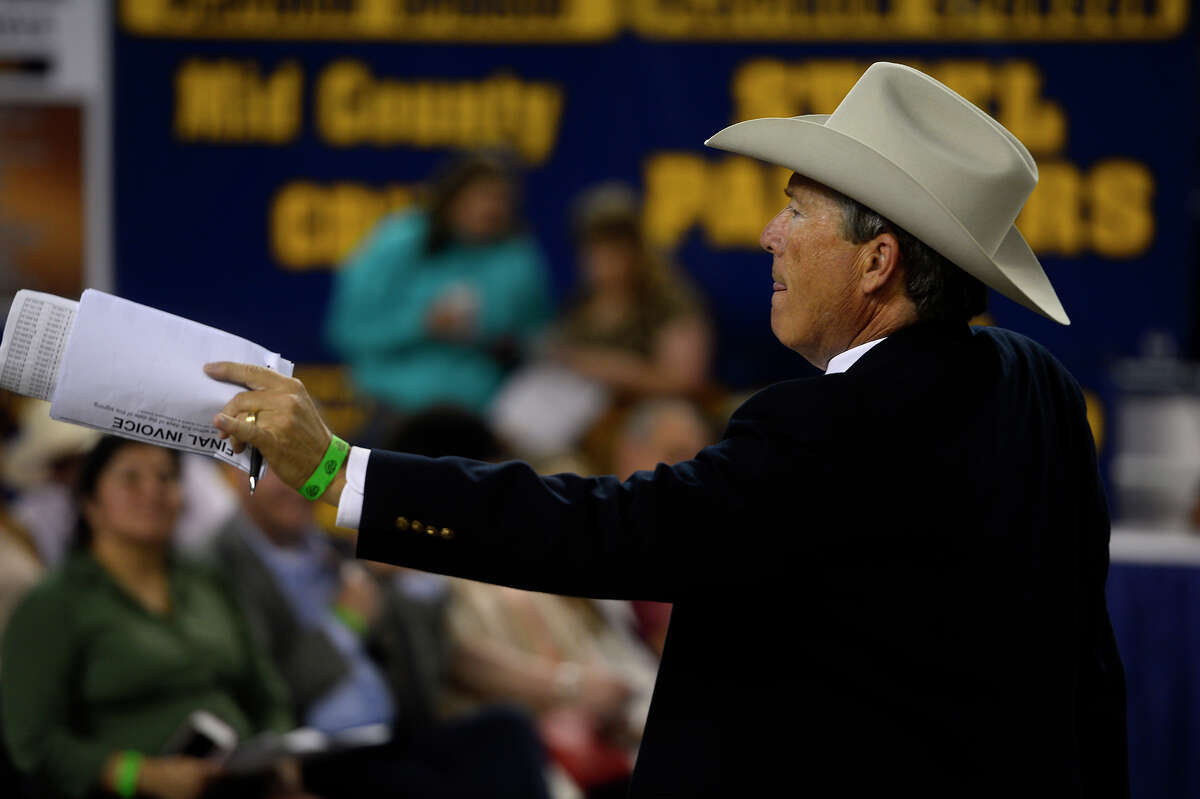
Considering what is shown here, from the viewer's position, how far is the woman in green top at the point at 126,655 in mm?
3514

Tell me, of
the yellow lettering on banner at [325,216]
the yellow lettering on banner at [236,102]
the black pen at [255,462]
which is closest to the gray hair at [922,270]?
the black pen at [255,462]

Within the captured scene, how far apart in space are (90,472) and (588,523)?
7.62ft

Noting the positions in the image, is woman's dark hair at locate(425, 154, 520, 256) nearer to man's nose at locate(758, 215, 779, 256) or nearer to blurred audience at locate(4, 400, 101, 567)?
blurred audience at locate(4, 400, 101, 567)

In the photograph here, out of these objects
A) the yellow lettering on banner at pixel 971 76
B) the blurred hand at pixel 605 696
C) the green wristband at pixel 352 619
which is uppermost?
the yellow lettering on banner at pixel 971 76

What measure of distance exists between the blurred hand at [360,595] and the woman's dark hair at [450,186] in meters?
2.22

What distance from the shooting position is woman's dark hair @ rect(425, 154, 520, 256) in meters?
6.14

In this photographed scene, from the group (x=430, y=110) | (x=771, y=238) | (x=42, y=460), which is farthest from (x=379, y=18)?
(x=771, y=238)

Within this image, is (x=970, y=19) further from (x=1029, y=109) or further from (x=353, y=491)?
(x=353, y=491)

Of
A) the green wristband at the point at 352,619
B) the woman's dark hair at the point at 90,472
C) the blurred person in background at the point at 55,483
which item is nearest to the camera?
the woman's dark hair at the point at 90,472

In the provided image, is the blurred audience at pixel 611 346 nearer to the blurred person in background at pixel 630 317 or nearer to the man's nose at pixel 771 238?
the blurred person in background at pixel 630 317

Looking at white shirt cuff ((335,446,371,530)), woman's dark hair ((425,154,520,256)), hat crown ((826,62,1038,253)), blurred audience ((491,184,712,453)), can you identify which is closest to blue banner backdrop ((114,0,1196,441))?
blurred audience ((491,184,712,453))

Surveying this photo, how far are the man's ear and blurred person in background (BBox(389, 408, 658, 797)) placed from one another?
8.54 ft

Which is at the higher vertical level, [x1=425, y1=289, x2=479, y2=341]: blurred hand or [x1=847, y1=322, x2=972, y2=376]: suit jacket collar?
[x1=847, y1=322, x2=972, y2=376]: suit jacket collar

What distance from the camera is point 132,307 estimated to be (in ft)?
6.29
